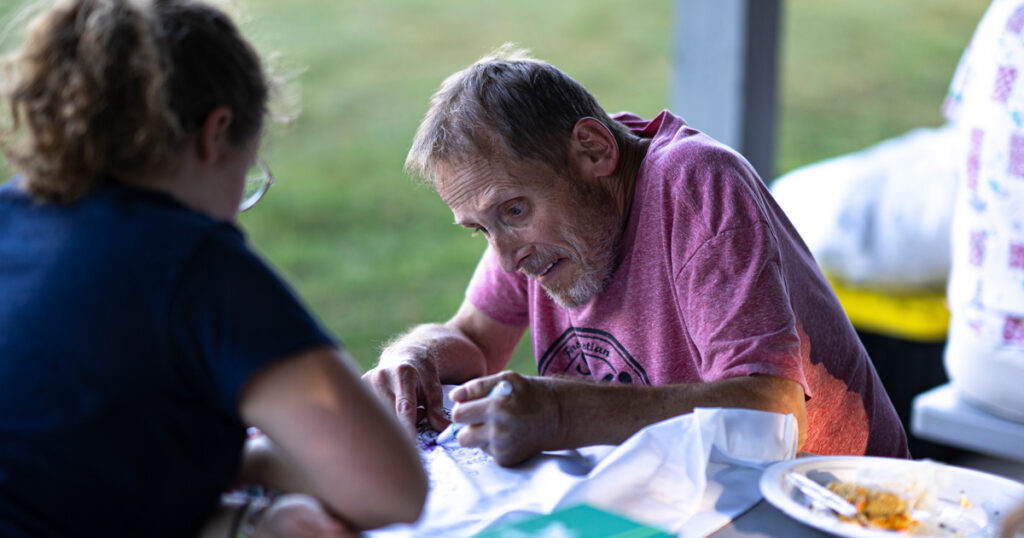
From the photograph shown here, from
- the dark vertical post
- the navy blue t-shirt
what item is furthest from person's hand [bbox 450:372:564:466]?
the dark vertical post

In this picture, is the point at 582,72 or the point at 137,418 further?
the point at 582,72

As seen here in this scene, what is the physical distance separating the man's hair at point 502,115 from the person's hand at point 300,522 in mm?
787

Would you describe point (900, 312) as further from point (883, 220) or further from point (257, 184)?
point (257, 184)

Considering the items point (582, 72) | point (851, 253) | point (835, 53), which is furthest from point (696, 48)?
point (835, 53)

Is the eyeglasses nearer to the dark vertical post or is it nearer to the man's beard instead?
the man's beard

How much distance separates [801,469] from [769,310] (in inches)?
10.1

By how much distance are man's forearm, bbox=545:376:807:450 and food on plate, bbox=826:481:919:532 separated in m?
0.21

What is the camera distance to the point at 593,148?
1691 millimetres

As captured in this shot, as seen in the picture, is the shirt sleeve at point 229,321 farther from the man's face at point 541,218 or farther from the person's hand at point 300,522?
the man's face at point 541,218

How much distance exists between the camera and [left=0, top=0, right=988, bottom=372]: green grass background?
664cm

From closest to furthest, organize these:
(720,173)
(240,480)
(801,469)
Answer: (240,480), (801,469), (720,173)

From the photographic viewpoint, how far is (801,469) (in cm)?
128

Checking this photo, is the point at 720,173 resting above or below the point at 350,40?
above

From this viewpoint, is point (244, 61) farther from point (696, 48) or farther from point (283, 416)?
point (696, 48)
